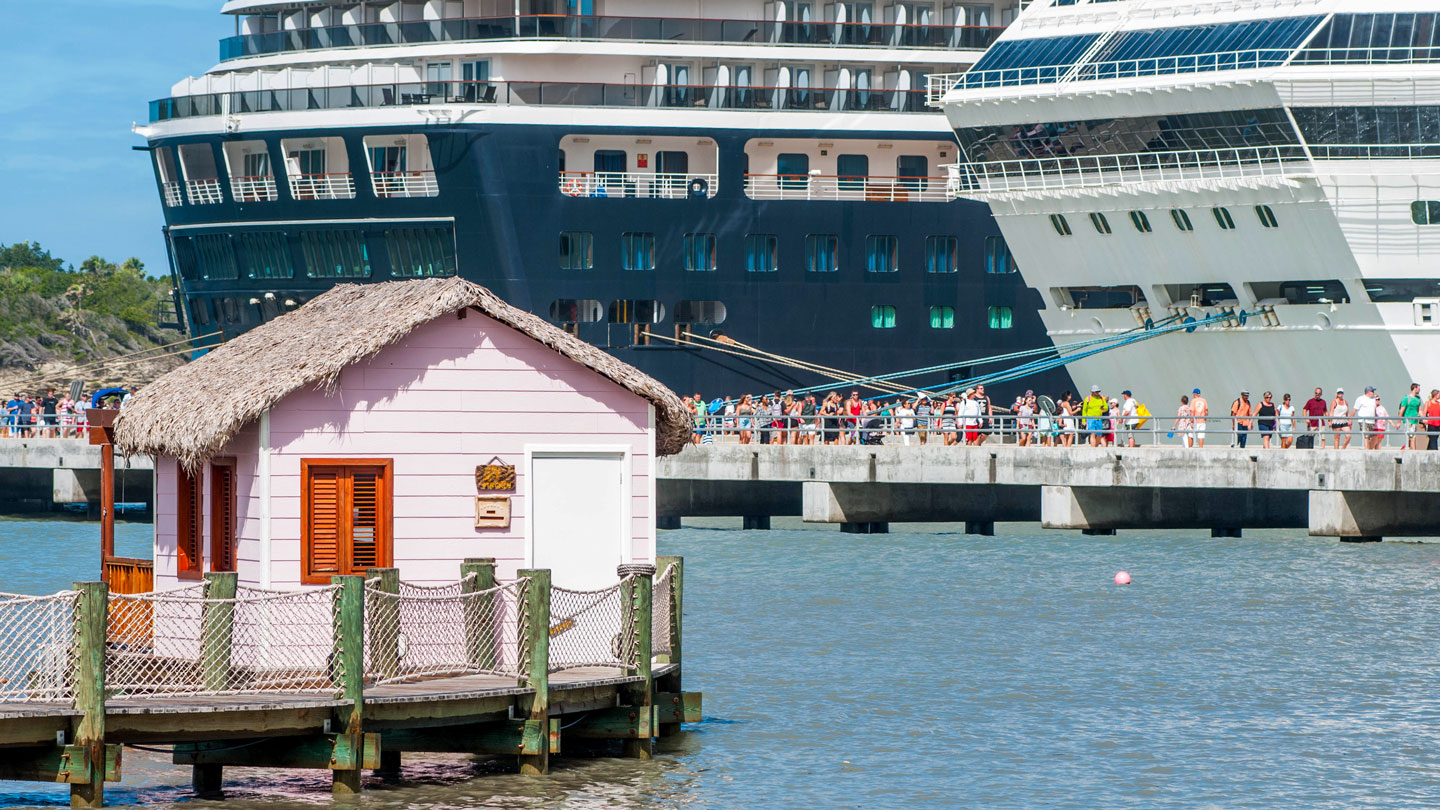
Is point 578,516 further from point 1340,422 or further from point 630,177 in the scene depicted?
point 630,177

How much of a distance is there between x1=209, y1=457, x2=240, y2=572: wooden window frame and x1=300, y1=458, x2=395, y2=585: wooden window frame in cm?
59

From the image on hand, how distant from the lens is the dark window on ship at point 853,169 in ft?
204

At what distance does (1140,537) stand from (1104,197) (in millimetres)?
11235

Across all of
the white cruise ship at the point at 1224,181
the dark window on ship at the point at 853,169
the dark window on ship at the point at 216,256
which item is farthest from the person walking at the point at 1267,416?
A: the dark window on ship at the point at 216,256

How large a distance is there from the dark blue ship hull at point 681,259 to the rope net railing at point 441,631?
39872mm

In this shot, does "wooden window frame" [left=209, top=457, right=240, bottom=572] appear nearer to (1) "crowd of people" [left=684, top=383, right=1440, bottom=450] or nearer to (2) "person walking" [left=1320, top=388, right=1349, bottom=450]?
(1) "crowd of people" [left=684, top=383, right=1440, bottom=450]

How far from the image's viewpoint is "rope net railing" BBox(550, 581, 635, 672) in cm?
1898

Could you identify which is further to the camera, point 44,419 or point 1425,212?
point 44,419

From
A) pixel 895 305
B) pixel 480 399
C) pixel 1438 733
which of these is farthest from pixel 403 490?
pixel 895 305

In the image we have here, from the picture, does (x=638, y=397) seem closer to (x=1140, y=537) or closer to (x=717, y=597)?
(x=717, y=597)

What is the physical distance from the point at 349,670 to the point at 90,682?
1.79 meters

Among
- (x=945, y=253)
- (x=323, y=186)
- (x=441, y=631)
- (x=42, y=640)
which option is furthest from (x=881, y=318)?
(x=42, y=640)

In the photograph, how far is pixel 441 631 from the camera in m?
18.2

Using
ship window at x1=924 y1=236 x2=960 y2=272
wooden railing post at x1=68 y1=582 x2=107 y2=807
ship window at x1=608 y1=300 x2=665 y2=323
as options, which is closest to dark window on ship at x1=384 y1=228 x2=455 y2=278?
ship window at x1=608 y1=300 x2=665 y2=323
